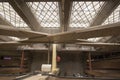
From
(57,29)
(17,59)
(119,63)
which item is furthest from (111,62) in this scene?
(17,59)

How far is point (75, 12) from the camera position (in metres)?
14.7

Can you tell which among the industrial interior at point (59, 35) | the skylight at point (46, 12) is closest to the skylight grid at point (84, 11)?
the industrial interior at point (59, 35)

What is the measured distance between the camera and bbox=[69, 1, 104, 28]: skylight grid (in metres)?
12.8

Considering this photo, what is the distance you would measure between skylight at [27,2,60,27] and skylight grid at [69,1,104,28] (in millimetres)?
2034

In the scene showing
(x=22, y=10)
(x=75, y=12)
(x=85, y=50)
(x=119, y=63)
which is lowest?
(x=119, y=63)

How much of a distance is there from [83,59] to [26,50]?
430 inches

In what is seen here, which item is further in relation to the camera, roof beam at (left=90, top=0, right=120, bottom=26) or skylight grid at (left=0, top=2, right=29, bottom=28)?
skylight grid at (left=0, top=2, right=29, bottom=28)

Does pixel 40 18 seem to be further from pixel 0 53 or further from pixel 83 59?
pixel 83 59

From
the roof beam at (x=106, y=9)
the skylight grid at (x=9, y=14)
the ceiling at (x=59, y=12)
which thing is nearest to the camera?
the roof beam at (x=106, y=9)

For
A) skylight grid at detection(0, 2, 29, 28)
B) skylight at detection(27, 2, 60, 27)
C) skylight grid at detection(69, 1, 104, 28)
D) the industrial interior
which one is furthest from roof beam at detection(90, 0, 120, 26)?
skylight grid at detection(0, 2, 29, 28)

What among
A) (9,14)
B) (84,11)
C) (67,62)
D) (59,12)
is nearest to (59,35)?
(59,12)

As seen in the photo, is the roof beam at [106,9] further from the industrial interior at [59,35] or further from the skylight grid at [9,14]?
the skylight grid at [9,14]

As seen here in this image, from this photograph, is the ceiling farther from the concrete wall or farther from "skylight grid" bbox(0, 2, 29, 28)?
the concrete wall

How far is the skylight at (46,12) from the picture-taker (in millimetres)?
13014
